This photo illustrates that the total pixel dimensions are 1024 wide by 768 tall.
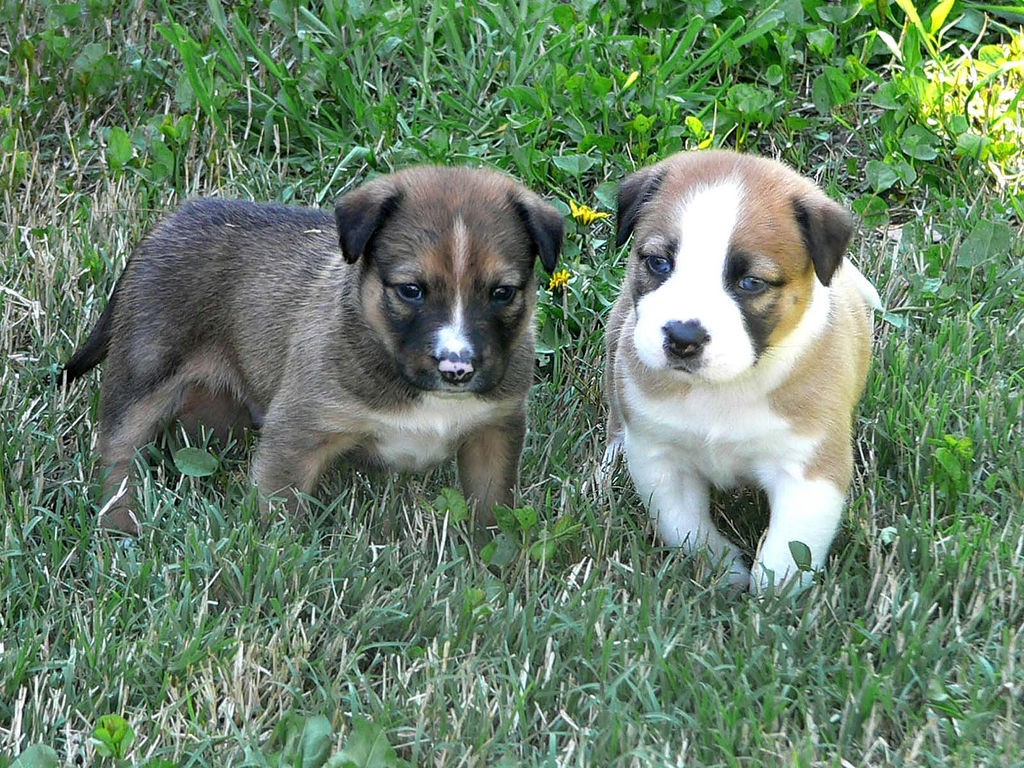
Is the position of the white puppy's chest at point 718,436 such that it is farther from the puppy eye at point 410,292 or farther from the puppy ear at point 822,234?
the puppy eye at point 410,292

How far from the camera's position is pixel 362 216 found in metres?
4.79

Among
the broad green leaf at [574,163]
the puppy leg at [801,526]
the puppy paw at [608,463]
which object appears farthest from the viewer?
the broad green leaf at [574,163]

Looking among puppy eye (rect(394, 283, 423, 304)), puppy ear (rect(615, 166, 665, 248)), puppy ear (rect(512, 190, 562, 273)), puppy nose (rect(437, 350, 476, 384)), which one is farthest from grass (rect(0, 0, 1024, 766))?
puppy ear (rect(615, 166, 665, 248))

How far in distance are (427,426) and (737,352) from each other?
46.5 inches

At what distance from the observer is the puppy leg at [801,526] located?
15.9ft

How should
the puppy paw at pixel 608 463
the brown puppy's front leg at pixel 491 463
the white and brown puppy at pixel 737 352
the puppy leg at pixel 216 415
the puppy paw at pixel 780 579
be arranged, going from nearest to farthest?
1. the white and brown puppy at pixel 737 352
2. the puppy paw at pixel 780 579
3. the brown puppy's front leg at pixel 491 463
4. the puppy paw at pixel 608 463
5. the puppy leg at pixel 216 415

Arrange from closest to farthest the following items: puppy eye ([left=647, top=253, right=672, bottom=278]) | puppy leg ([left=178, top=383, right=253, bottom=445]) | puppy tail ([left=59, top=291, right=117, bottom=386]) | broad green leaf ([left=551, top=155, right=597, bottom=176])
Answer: puppy eye ([left=647, top=253, right=672, bottom=278])
puppy tail ([left=59, top=291, right=117, bottom=386])
puppy leg ([left=178, top=383, right=253, bottom=445])
broad green leaf ([left=551, top=155, right=597, bottom=176])

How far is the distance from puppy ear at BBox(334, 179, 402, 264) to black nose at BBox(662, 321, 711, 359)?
1.01 m

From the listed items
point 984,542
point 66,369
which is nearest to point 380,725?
point 984,542

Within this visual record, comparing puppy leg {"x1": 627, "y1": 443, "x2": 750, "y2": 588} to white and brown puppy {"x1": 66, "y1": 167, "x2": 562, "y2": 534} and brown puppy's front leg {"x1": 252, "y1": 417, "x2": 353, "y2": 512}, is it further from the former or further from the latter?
brown puppy's front leg {"x1": 252, "y1": 417, "x2": 353, "y2": 512}

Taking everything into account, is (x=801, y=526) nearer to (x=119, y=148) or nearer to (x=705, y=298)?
(x=705, y=298)

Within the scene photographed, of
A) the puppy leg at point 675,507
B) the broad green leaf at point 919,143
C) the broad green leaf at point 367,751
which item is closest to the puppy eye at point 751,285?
the puppy leg at point 675,507

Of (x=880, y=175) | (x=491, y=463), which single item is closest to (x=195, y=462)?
(x=491, y=463)

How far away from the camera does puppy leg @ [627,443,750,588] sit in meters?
5.09
